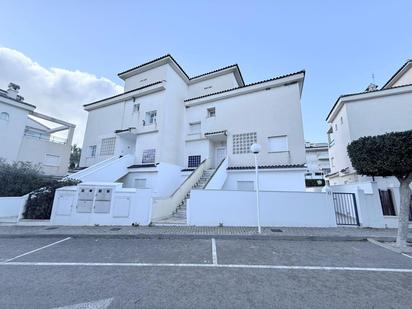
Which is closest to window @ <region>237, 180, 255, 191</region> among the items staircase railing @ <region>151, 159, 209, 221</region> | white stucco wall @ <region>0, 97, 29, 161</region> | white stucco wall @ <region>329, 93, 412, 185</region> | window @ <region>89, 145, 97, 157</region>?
staircase railing @ <region>151, 159, 209, 221</region>

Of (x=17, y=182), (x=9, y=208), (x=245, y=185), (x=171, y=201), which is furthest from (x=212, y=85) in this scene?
(x=9, y=208)

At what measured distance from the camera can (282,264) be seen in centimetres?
452

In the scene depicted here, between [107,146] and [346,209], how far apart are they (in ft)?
63.7

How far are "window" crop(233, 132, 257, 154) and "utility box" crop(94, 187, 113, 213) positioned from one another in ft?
31.5

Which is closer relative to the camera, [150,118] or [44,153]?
[150,118]

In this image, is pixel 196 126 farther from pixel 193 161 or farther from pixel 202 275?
pixel 202 275

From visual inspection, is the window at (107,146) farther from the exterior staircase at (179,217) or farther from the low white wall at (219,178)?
the low white wall at (219,178)

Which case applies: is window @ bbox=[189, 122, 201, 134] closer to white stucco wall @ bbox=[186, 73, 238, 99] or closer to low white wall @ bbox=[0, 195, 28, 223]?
white stucco wall @ bbox=[186, 73, 238, 99]

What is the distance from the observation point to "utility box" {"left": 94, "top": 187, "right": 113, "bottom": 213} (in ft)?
29.2

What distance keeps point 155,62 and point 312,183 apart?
1021 inches

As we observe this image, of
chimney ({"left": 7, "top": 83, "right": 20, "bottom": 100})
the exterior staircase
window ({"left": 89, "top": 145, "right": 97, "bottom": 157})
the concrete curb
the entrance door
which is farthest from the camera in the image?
chimney ({"left": 7, "top": 83, "right": 20, "bottom": 100})

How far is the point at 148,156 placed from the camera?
1545 cm

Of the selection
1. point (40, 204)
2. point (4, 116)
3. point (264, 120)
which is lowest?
point (40, 204)

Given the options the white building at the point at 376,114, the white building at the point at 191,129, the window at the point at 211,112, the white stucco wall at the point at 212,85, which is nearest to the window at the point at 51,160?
the white building at the point at 191,129
